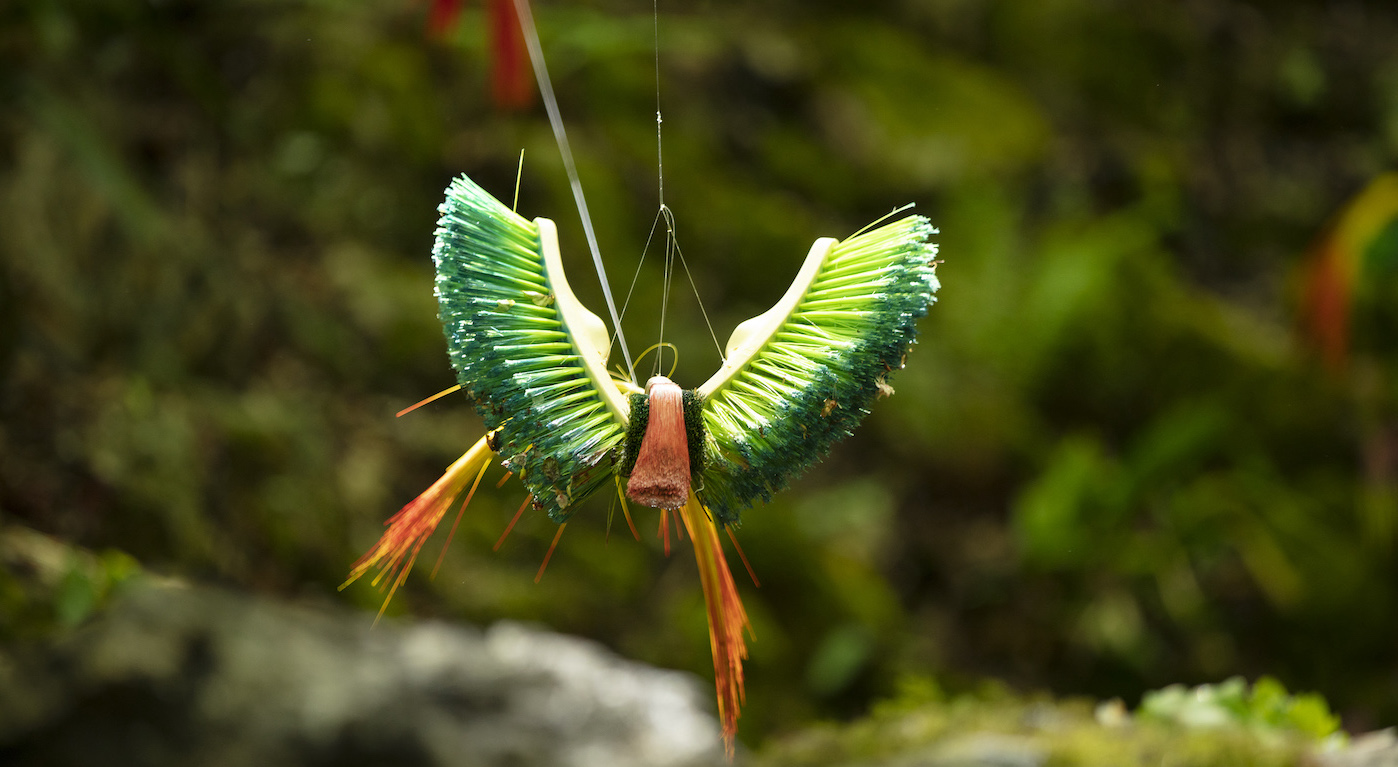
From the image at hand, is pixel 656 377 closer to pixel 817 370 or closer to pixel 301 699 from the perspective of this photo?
pixel 817 370

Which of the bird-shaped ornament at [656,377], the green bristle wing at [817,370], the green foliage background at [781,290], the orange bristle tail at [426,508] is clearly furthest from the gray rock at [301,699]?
the green bristle wing at [817,370]

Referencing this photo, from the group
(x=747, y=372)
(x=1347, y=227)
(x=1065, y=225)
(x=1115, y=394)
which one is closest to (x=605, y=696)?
(x=747, y=372)

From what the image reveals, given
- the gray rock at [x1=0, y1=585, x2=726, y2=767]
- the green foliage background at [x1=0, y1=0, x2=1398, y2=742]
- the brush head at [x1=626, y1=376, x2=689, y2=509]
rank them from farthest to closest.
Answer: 1. the green foliage background at [x1=0, y1=0, x2=1398, y2=742]
2. the gray rock at [x1=0, y1=585, x2=726, y2=767]
3. the brush head at [x1=626, y1=376, x2=689, y2=509]

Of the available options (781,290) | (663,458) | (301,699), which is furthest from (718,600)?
(781,290)

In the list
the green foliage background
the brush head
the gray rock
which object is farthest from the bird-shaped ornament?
the green foliage background

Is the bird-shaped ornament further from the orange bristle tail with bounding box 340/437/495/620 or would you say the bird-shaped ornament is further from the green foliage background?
the green foliage background

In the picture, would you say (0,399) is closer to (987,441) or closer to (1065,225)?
(987,441)

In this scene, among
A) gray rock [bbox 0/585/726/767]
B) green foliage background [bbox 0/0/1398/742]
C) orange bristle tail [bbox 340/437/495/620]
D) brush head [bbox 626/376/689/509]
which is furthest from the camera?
green foliage background [bbox 0/0/1398/742]
